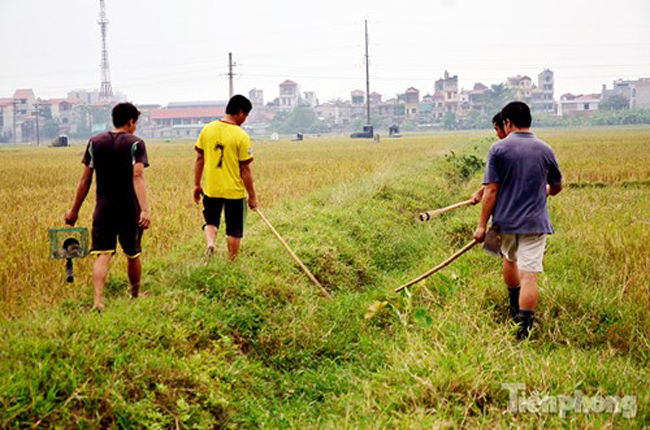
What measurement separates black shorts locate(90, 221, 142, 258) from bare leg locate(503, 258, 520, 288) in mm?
2904

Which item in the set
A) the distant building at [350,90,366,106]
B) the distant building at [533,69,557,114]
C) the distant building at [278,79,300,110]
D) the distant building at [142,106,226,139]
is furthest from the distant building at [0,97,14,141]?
the distant building at [533,69,557,114]

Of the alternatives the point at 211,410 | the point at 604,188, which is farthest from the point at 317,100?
the point at 211,410

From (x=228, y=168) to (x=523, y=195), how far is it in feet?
8.93

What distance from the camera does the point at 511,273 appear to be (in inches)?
196

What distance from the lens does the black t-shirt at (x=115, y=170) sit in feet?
16.0

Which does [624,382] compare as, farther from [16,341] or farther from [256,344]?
[16,341]

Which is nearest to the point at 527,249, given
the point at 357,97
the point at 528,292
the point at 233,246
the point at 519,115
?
the point at 528,292

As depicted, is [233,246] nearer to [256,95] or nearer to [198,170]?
[198,170]

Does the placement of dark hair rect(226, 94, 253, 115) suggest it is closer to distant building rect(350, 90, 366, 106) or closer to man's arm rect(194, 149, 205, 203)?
man's arm rect(194, 149, 205, 203)

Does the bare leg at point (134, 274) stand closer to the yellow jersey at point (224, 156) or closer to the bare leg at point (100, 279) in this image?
the bare leg at point (100, 279)

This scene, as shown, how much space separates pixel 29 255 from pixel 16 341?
3.22 metres

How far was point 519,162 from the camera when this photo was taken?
466 centimetres

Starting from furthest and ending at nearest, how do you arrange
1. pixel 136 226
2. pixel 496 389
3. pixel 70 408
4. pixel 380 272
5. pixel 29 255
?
pixel 380 272 < pixel 29 255 < pixel 136 226 < pixel 496 389 < pixel 70 408

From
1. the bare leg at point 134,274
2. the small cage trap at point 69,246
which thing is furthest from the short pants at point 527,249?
the small cage trap at point 69,246
